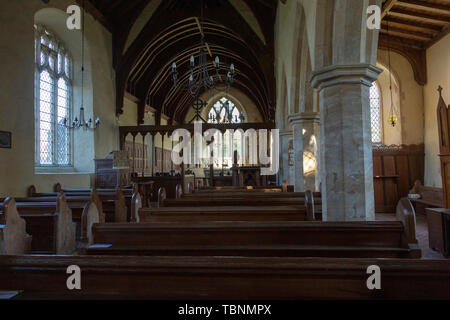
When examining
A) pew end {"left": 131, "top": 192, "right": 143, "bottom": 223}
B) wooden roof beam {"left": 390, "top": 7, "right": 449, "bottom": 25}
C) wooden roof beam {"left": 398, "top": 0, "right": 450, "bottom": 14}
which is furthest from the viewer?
wooden roof beam {"left": 390, "top": 7, "right": 449, "bottom": 25}

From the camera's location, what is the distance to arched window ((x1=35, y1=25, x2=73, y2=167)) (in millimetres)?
9070

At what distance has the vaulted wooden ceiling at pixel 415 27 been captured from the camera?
7.69m

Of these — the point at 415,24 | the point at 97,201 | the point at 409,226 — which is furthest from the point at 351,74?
the point at 415,24

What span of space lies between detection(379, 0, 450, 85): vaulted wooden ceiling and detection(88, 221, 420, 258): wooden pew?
6.73 m

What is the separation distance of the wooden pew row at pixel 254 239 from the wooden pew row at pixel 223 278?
0.73 metres

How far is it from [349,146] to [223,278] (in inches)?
108

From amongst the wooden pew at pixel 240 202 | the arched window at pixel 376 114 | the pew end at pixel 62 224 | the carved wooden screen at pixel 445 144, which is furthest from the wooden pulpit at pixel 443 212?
the arched window at pixel 376 114

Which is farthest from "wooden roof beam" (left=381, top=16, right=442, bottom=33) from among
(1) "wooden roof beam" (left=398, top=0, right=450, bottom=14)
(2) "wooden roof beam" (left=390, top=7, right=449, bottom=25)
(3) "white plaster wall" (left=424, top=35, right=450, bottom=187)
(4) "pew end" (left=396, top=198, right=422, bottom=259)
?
(4) "pew end" (left=396, top=198, right=422, bottom=259)

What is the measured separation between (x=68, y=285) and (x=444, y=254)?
5.30m

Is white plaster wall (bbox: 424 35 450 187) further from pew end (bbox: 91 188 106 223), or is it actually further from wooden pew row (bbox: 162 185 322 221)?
pew end (bbox: 91 188 106 223)

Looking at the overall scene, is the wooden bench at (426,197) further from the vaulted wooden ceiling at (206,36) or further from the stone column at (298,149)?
the stone column at (298,149)

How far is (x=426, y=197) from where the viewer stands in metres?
9.28

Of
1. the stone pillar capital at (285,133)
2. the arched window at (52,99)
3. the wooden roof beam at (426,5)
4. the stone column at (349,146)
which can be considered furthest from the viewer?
the stone pillar capital at (285,133)
